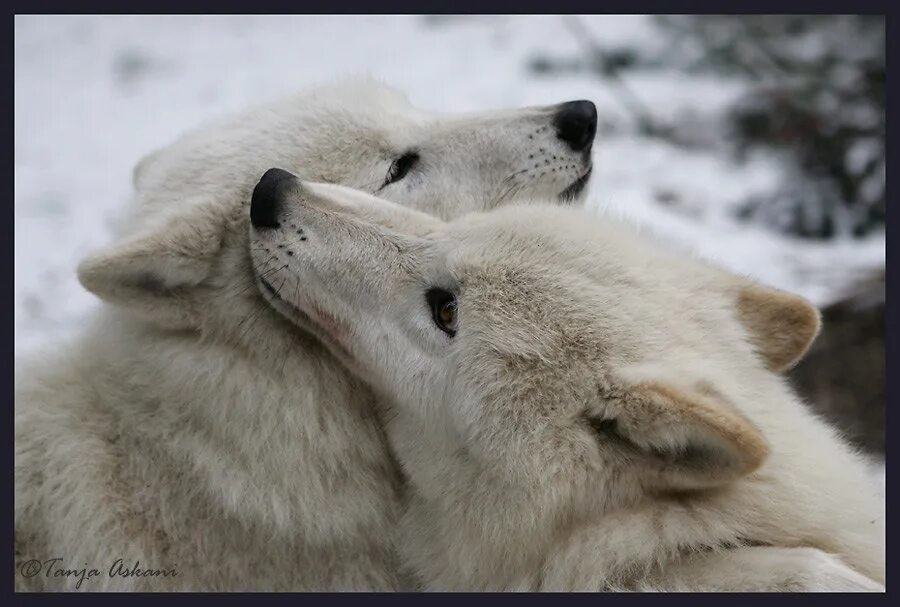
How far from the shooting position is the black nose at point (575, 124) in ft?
12.7

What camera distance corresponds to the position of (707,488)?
3033mm

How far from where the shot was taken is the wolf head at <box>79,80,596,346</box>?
3547mm

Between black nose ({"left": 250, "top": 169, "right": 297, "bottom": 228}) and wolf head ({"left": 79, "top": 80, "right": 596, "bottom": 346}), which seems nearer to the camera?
black nose ({"left": 250, "top": 169, "right": 297, "bottom": 228})

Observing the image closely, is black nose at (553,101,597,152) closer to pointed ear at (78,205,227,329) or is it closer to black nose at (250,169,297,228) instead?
black nose at (250,169,297,228)

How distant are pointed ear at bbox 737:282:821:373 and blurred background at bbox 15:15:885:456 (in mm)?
2675

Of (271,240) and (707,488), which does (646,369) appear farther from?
(271,240)

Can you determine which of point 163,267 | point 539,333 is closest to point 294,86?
point 163,267

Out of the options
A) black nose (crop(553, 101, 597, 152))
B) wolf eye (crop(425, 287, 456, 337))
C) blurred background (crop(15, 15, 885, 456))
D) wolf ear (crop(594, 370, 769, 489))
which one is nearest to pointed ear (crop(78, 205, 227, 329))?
wolf eye (crop(425, 287, 456, 337))

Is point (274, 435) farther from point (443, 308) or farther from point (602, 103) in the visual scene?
point (602, 103)

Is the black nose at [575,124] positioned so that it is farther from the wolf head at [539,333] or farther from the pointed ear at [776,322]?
the pointed ear at [776,322]

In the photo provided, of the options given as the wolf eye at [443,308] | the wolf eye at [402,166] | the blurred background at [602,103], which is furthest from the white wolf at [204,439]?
the blurred background at [602,103]

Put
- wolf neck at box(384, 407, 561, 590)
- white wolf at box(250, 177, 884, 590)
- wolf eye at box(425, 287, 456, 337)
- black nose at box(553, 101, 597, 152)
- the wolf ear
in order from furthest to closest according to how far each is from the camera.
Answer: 1. black nose at box(553, 101, 597, 152)
2. wolf eye at box(425, 287, 456, 337)
3. wolf neck at box(384, 407, 561, 590)
4. white wolf at box(250, 177, 884, 590)
5. the wolf ear

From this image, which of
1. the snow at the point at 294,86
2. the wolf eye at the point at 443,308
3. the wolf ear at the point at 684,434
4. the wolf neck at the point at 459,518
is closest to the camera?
the wolf ear at the point at 684,434

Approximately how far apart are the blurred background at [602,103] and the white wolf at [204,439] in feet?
8.65
